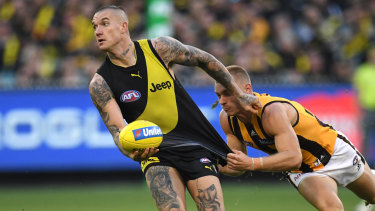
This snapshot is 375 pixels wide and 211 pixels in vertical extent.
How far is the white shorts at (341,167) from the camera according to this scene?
7.61 meters

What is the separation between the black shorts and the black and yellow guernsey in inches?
2.4

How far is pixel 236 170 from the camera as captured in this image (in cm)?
704

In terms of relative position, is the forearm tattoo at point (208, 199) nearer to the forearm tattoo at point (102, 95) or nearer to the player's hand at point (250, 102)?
the player's hand at point (250, 102)

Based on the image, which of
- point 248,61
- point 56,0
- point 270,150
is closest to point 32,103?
point 56,0

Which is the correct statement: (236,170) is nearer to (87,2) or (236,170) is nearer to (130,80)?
(130,80)

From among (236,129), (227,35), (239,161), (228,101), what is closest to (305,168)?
(236,129)

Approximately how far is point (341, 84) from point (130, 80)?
8.44m

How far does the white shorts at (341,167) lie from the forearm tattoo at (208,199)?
51.2 inches

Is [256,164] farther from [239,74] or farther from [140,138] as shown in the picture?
[140,138]

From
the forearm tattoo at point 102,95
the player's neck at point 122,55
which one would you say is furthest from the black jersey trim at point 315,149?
the forearm tattoo at point 102,95

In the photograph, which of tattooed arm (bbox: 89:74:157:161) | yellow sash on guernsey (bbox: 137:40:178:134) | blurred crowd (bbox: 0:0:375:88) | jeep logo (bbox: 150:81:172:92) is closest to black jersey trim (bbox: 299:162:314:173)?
yellow sash on guernsey (bbox: 137:40:178:134)

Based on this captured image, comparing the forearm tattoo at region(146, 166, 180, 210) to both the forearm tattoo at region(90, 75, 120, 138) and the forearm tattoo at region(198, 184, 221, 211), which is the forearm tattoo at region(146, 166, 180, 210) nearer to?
the forearm tattoo at region(198, 184, 221, 211)

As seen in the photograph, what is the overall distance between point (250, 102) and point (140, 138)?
1.42 metres

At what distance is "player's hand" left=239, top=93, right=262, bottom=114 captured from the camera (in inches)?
277
